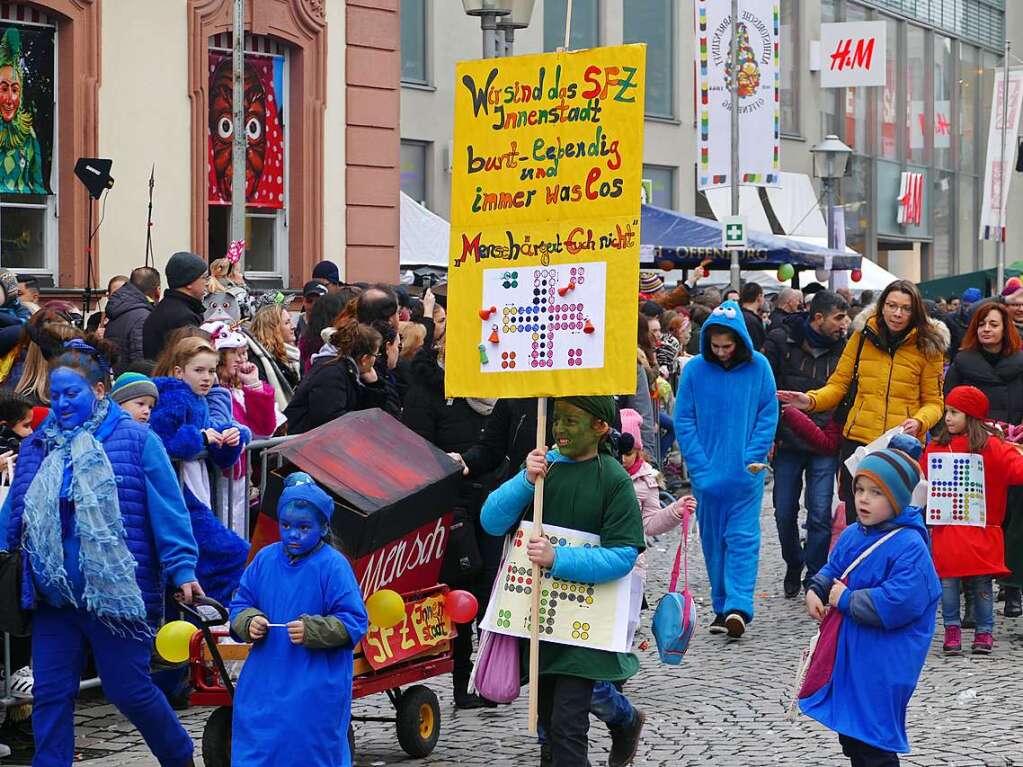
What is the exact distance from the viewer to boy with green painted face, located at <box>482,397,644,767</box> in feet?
21.4

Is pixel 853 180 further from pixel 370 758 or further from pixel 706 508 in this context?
pixel 370 758

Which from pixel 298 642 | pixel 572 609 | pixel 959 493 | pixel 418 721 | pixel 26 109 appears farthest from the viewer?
pixel 26 109

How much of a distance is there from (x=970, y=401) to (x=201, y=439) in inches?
175

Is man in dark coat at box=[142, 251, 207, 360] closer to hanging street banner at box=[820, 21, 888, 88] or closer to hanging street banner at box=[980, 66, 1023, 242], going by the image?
hanging street banner at box=[820, 21, 888, 88]

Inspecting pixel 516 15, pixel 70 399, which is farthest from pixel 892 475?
pixel 516 15

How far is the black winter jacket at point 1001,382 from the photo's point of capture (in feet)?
35.3

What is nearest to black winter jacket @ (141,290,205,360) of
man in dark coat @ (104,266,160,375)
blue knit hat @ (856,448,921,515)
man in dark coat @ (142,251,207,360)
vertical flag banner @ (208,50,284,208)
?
man in dark coat @ (142,251,207,360)

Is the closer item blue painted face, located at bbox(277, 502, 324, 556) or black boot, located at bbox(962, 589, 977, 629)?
blue painted face, located at bbox(277, 502, 324, 556)

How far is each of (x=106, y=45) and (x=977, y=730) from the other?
1213 centimetres

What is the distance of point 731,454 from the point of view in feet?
34.0

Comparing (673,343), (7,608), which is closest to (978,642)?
(7,608)

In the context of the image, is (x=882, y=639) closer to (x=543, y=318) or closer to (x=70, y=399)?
(x=543, y=318)

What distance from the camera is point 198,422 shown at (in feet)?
26.9

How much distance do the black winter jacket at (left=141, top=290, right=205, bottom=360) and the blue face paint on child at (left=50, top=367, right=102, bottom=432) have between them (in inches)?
158
